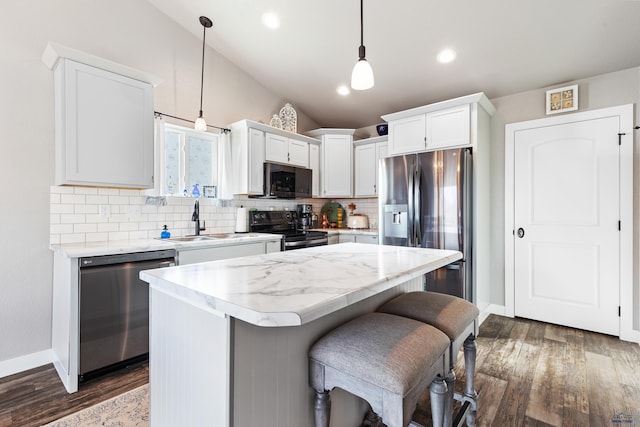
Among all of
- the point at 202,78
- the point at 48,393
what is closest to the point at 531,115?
the point at 202,78

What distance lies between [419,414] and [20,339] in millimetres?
2912

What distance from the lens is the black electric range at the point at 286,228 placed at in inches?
143

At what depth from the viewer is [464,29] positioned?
265cm

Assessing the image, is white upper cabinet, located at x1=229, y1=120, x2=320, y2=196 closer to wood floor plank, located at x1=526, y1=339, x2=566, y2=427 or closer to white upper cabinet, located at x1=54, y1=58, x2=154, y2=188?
white upper cabinet, located at x1=54, y1=58, x2=154, y2=188

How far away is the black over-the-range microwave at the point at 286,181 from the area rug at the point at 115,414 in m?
2.31

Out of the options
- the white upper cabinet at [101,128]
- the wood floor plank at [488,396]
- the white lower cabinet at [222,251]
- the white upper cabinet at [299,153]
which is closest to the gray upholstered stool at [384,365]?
the wood floor plank at [488,396]

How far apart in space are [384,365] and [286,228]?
341 centimetres

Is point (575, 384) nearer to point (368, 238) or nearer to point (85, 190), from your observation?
point (368, 238)

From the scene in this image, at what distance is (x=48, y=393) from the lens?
6.66 feet

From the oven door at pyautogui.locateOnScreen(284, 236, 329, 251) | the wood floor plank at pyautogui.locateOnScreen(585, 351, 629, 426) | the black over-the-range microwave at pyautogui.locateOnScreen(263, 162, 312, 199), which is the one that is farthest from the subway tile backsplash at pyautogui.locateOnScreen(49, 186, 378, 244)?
the wood floor plank at pyautogui.locateOnScreen(585, 351, 629, 426)

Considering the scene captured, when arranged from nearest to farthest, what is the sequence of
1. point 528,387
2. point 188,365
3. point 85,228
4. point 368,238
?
point 188,365 < point 528,387 < point 85,228 < point 368,238

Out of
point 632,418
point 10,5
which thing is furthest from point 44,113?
point 632,418

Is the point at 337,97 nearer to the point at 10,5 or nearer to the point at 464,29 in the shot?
the point at 464,29

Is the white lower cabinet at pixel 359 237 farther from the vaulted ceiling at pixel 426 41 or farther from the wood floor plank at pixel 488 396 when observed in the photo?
the wood floor plank at pixel 488 396
